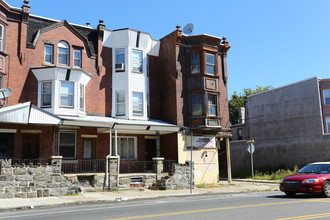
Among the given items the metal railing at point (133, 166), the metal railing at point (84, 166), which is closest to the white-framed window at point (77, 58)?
the metal railing at point (84, 166)

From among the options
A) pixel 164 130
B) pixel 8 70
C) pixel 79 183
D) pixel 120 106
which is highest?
pixel 8 70

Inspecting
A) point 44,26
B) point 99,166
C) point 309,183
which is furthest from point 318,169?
point 44,26

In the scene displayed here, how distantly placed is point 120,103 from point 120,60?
10.4 ft

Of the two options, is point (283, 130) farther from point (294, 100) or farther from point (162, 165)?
point (162, 165)

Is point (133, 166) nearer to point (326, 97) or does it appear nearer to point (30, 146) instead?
point (30, 146)

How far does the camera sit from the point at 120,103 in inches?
952

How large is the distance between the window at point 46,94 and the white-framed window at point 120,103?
16.2 feet

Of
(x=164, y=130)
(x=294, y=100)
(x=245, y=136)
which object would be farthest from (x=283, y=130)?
(x=164, y=130)

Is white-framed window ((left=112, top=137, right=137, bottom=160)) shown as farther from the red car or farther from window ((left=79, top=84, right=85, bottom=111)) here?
the red car

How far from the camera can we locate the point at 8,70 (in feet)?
66.1

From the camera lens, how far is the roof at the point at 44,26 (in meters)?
21.8

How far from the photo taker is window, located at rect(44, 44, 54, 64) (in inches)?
866

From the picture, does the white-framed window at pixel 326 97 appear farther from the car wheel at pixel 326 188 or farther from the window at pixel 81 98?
the window at pixel 81 98

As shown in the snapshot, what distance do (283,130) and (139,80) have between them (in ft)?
60.7
